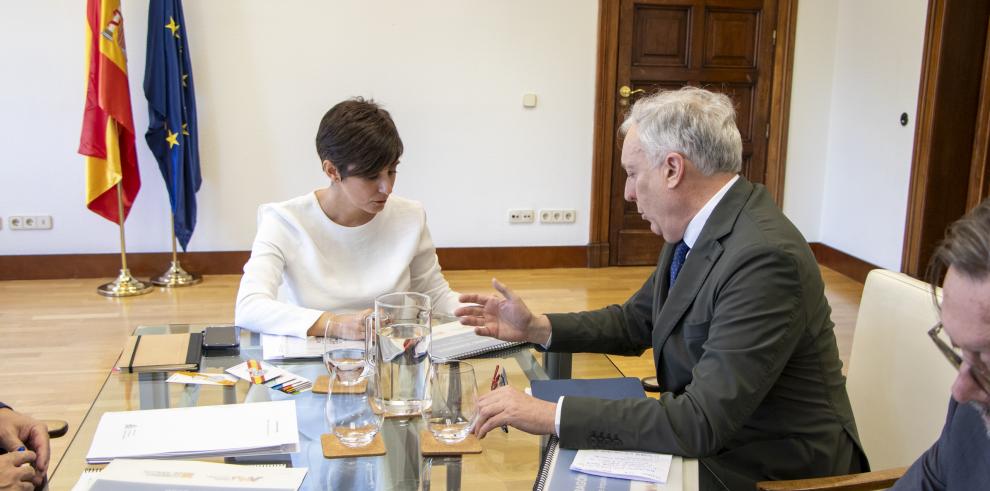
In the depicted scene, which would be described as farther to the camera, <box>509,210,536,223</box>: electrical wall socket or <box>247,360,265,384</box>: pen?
<box>509,210,536,223</box>: electrical wall socket

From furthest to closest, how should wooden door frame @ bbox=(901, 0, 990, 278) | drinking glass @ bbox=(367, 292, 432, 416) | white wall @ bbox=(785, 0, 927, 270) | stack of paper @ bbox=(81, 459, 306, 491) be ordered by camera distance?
white wall @ bbox=(785, 0, 927, 270) < wooden door frame @ bbox=(901, 0, 990, 278) < drinking glass @ bbox=(367, 292, 432, 416) < stack of paper @ bbox=(81, 459, 306, 491)

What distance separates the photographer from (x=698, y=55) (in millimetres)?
5270

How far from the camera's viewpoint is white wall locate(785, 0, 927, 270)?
4699mm

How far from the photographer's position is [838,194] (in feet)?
17.7

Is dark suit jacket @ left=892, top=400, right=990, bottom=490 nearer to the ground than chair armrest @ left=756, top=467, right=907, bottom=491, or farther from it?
farther from it

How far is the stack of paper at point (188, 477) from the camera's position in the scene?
1.16m

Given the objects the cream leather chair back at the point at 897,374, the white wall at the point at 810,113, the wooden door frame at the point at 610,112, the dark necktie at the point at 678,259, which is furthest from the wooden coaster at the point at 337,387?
the white wall at the point at 810,113

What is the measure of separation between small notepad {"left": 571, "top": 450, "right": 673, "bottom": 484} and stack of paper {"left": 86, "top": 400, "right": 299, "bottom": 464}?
461mm

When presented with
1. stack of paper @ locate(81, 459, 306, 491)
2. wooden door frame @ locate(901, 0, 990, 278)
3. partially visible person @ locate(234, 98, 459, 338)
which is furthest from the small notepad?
wooden door frame @ locate(901, 0, 990, 278)

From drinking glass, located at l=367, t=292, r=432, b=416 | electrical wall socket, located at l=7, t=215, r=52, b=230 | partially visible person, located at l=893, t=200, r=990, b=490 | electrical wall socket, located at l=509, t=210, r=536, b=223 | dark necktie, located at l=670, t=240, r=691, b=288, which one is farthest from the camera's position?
electrical wall socket, located at l=509, t=210, r=536, b=223

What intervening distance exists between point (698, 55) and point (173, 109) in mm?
3144

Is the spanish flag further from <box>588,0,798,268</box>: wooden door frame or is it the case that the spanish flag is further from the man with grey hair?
the man with grey hair

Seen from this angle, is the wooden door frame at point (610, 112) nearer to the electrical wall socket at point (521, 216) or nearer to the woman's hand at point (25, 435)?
the electrical wall socket at point (521, 216)

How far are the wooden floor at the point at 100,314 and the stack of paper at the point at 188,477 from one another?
1.77 m
